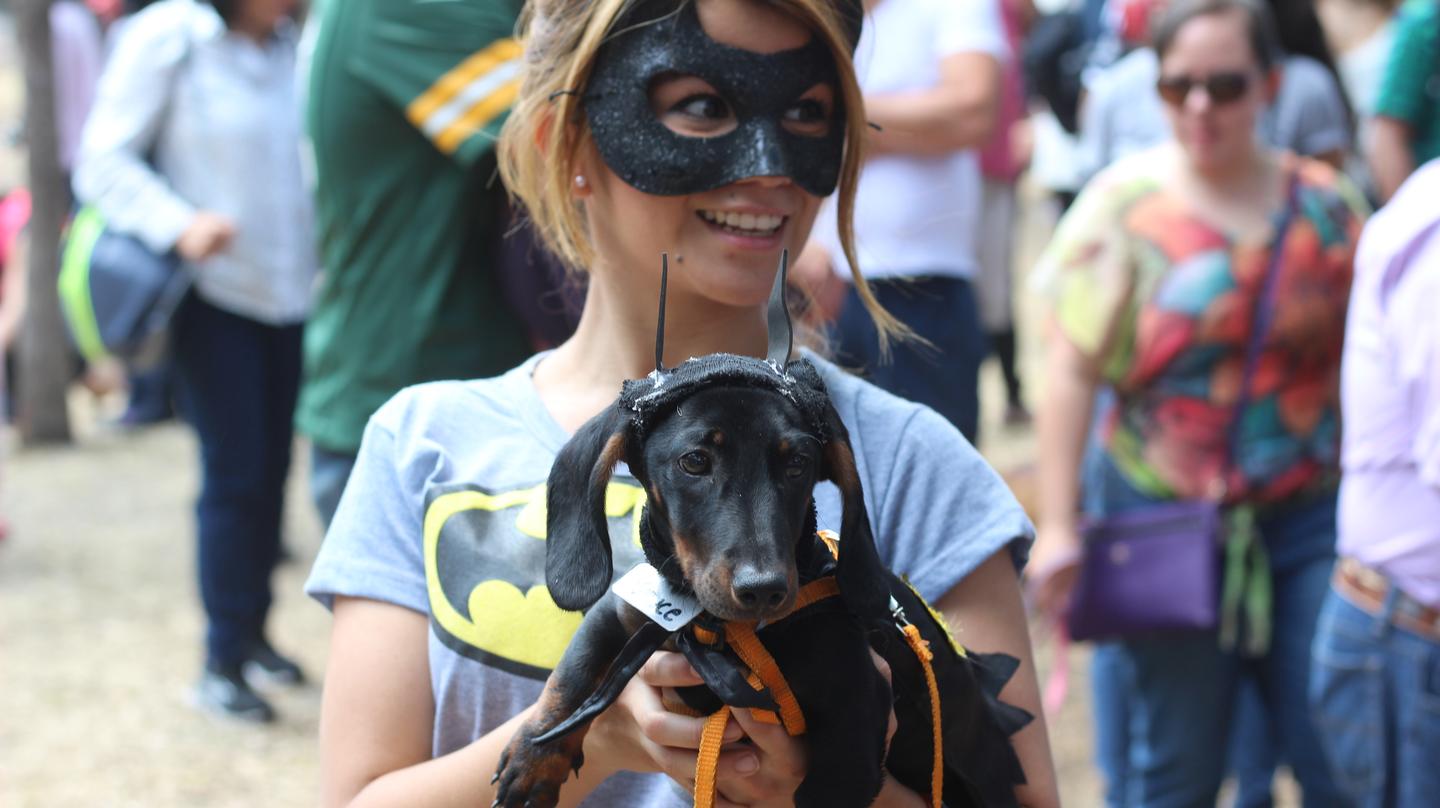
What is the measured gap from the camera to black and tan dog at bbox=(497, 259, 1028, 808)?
1547 millimetres

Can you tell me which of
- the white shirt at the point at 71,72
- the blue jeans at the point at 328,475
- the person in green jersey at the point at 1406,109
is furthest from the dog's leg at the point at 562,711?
the white shirt at the point at 71,72

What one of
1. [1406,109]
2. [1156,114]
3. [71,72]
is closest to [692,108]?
[1406,109]

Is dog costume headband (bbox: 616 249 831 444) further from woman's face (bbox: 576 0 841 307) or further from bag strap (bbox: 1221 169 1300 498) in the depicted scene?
bag strap (bbox: 1221 169 1300 498)

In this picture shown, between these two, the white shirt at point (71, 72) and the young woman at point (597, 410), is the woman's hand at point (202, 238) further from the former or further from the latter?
the white shirt at point (71, 72)

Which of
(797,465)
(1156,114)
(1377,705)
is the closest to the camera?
(797,465)

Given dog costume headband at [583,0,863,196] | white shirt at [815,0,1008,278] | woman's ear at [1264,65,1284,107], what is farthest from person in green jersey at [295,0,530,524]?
woman's ear at [1264,65,1284,107]

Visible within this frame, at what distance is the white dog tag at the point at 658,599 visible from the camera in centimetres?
157

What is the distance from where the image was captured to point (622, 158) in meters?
2.07

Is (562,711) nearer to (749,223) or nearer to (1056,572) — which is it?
(749,223)

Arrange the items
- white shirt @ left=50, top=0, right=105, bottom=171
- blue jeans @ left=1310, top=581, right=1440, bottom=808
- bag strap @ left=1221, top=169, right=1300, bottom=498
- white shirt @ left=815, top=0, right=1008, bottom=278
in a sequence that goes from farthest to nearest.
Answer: white shirt @ left=50, top=0, right=105, bottom=171 < white shirt @ left=815, top=0, right=1008, bottom=278 < bag strap @ left=1221, top=169, right=1300, bottom=498 < blue jeans @ left=1310, top=581, right=1440, bottom=808

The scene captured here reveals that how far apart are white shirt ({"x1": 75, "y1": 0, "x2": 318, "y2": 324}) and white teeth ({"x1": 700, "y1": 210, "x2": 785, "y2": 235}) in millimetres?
3349

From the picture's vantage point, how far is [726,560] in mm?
1502

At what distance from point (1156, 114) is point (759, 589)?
4684 mm

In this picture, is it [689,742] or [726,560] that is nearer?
[726,560]
